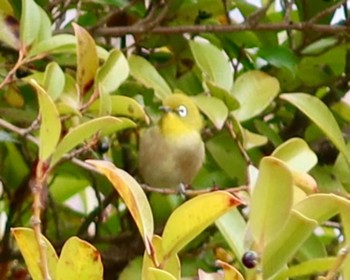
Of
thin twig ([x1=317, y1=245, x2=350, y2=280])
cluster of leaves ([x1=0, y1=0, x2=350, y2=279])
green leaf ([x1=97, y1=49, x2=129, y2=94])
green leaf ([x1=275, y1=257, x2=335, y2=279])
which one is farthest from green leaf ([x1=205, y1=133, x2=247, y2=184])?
thin twig ([x1=317, y1=245, x2=350, y2=280])

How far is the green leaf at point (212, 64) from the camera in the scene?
1302mm

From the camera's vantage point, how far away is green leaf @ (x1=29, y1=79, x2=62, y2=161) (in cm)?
91

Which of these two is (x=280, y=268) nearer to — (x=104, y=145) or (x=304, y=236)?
(x=304, y=236)

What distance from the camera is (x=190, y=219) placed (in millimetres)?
866

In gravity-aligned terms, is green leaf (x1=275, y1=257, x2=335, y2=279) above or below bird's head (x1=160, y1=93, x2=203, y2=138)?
above

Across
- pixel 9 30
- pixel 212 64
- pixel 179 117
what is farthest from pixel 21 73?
pixel 179 117

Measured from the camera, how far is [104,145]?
4.06ft

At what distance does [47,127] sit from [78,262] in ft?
0.47

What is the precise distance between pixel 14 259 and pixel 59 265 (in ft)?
1.83

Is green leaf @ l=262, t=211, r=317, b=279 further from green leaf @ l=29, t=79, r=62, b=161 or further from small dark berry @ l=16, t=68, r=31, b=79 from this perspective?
small dark berry @ l=16, t=68, r=31, b=79

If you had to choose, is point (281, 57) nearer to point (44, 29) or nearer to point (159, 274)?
point (44, 29)

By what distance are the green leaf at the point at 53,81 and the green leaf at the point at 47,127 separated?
0.58ft

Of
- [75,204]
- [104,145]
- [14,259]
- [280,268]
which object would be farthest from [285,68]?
[75,204]

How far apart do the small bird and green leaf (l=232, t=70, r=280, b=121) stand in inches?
3.5
